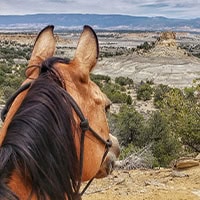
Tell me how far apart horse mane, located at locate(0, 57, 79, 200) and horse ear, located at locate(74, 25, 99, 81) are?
194mm

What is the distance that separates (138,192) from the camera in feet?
20.0

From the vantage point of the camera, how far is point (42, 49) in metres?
1.92

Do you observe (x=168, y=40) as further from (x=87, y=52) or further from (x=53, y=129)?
(x=53, y=129)

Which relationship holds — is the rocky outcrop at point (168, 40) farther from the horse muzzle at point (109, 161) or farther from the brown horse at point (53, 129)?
the brown horse at point (53, 129)

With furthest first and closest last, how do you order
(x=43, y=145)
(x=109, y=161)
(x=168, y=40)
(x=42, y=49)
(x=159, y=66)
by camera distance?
(x=168, y=40) → (x=159, y=66) → (x=109, y=161) → (x=42, y=49) → (x=43, y=145)

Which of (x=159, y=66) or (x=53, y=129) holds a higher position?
(x=53, y=129)

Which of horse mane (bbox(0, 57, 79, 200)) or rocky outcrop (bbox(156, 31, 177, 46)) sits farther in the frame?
rocky outcrop (bbox(156, 31, 177, 46))

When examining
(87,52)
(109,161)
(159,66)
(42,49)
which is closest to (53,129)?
(87,52)

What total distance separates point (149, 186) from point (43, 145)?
5.21 metres

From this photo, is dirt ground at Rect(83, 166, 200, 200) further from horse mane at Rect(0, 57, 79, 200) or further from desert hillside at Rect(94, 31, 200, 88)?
desert hillside at Rect(94, 31, 200, 88)

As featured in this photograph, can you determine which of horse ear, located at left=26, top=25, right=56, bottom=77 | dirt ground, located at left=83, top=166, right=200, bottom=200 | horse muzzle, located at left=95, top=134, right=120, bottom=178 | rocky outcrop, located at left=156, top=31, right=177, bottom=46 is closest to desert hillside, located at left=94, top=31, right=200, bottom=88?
rocky outcrop, located at left=156, top=31, right=177, bottom=46

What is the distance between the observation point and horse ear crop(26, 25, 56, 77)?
6.09ft

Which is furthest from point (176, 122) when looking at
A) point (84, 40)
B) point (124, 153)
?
point (84, 40)

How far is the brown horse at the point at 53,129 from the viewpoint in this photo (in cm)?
134
